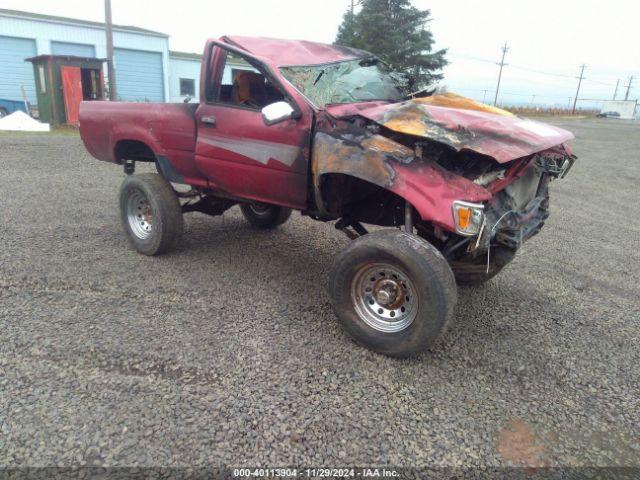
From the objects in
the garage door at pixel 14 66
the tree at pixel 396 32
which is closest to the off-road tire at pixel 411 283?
the tree at pixel 396 32

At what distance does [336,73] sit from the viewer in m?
4.19

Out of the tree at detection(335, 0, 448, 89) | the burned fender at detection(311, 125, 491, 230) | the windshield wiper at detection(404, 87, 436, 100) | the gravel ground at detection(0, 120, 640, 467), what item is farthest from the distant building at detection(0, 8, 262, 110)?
the burned fender at detection(311, 125, 491, 230)

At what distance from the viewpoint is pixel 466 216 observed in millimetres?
2869

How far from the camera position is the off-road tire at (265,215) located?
230 inches

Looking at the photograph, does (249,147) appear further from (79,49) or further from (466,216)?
(79,49)

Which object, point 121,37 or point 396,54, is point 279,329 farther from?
point 121,37

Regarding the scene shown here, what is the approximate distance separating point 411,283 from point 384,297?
0.26m

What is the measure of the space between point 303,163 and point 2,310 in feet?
8.41

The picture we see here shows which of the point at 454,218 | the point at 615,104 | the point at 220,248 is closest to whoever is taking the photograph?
the point at 454,218

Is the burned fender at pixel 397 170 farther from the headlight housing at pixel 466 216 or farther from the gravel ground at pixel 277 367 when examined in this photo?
the gravel ground at pixel 277 367

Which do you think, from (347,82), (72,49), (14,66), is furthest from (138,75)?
(347,82)

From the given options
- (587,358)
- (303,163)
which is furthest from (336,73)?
(587,358)

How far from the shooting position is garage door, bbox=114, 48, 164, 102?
24094mm

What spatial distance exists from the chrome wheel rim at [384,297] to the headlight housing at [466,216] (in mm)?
459
